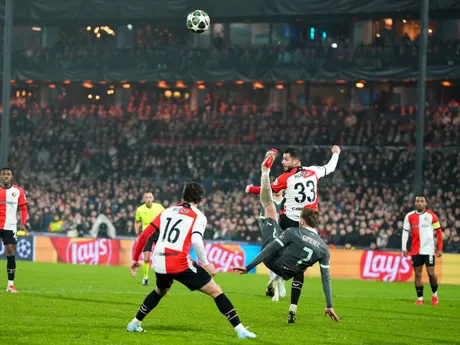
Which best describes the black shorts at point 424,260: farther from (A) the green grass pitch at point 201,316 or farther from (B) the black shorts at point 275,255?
(B) the black shorts at point 275,255

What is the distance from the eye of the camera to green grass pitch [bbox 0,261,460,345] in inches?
468

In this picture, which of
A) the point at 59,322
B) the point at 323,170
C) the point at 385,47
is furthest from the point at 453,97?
the point at 59,322

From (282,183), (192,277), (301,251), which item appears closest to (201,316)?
(301,251)

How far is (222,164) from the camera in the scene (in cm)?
3991

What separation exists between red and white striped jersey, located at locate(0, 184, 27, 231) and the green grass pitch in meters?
1.31

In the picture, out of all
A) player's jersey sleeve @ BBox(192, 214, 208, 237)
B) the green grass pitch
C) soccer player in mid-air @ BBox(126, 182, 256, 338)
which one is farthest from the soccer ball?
player's jersey sleeve @ BBox(192, 214, 208, 237)

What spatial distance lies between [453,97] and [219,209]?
547 inches

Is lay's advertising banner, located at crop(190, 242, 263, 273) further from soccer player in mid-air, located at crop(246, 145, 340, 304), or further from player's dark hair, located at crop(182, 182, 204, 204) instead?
player's dark hair, located at crop(182, 182, 204, 204)

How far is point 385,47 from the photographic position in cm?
3828

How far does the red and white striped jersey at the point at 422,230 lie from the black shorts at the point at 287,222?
5.01 metres

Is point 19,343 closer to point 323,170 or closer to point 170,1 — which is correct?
point 323,170

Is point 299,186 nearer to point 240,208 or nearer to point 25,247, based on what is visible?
point 25,247

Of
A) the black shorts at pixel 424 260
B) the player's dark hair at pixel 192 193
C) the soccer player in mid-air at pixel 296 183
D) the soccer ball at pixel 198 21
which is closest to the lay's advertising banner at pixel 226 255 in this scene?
the soccer ball at pixel 198 21

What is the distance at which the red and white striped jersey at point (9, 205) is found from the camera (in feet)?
57.7
